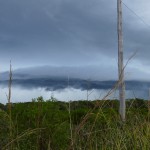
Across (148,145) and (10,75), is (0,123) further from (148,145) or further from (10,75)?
(10,75)

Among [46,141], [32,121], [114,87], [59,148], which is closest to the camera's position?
[114,87]

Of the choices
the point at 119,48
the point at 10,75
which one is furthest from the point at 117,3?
the point at 10,75

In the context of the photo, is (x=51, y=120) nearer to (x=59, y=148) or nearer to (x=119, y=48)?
(x=59, y=148)

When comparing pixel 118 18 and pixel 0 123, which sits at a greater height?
pixel 118 18

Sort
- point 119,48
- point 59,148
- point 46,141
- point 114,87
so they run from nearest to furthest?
point 114,87
point 46,141
point 59,148
point 119,48

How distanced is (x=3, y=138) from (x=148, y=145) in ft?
8.78

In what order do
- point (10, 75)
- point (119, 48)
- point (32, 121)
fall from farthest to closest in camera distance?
point (119, 48)
point (32, 121)
point (10, 75)

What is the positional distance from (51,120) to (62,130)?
1.70 ft

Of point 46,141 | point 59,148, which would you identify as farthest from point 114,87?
point 59,148

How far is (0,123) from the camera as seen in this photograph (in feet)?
26.4

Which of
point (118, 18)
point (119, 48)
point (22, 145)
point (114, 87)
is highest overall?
point (118, 18)

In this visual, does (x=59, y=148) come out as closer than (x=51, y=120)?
Yes

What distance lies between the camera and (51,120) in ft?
27.4

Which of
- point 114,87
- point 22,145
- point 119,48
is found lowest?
point 22,145
